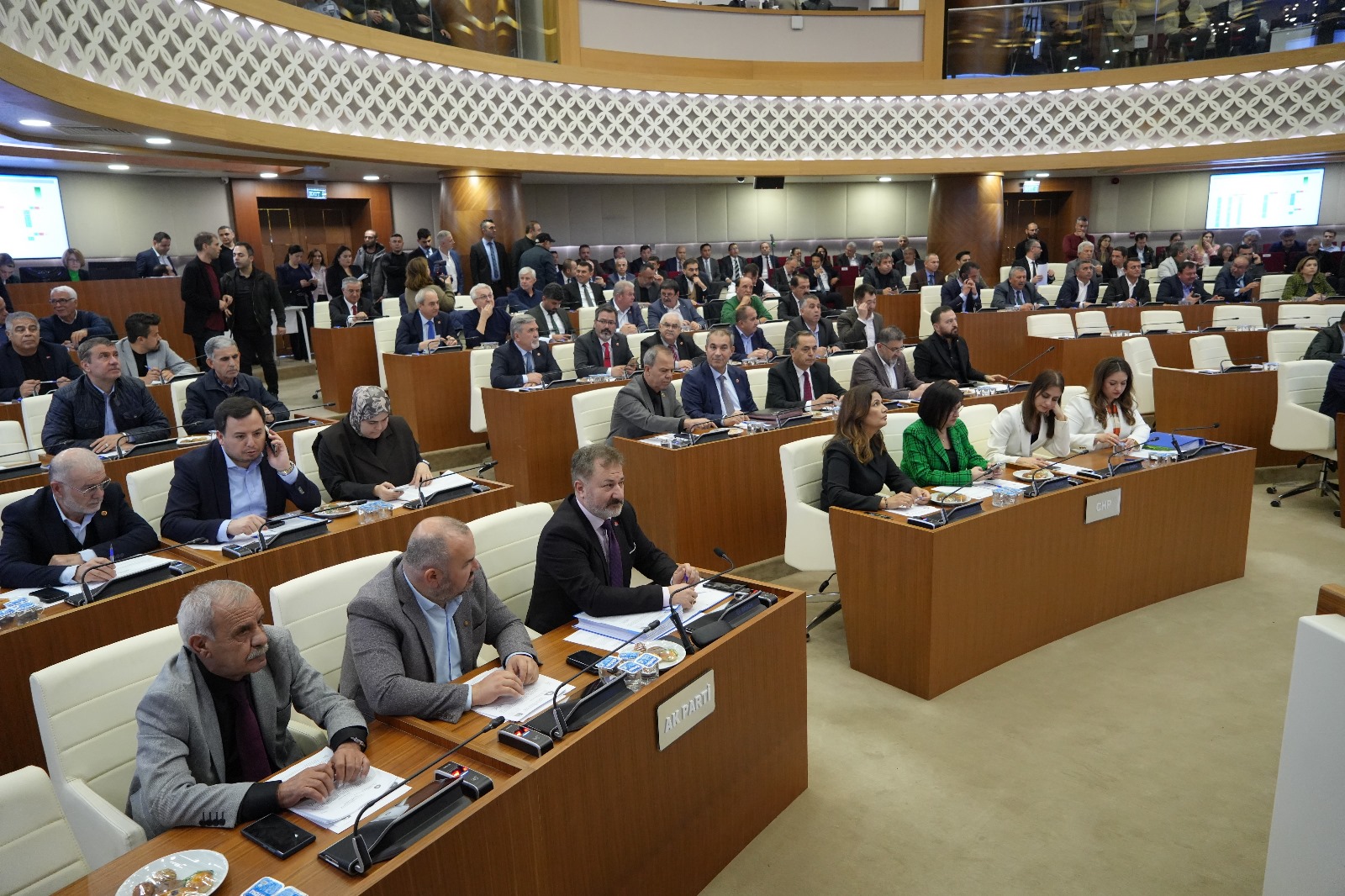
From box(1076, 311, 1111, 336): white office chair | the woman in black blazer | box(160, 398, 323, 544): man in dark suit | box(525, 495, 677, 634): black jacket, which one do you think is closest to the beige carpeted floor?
the woman in black blazer

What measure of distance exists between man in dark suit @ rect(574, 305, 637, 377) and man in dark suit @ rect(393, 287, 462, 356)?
1.18 meters

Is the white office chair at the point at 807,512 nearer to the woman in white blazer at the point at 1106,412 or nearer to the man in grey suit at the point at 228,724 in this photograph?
the woman in white blazer at the point at 1106,412

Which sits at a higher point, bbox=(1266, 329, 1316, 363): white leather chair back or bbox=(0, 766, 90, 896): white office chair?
bbox=(1266, 329, 1316, 363): white leather chair back

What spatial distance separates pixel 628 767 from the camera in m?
2.21

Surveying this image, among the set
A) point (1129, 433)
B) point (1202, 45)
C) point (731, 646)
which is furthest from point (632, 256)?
point (731, 646)

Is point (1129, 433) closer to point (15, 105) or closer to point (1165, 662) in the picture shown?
point (1165, 662)

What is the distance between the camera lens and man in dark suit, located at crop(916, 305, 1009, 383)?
6.62 meters

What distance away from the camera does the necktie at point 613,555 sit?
3031 mm

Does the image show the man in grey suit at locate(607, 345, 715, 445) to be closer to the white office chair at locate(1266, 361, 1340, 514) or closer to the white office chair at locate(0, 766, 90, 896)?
the white office chair at locate(0, 766, 90, 896)

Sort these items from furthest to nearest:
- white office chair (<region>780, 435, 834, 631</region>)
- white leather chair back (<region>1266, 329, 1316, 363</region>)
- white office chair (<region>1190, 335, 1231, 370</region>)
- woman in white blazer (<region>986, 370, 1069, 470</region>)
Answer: white leather chair back (<region>1266, 329, 1316, 363</region>) → white office chair (<region>1190, 335, 1231, 370</region>) → woman in white blazer (<region>986, 370, 1069, 470</region>) → white office chair (<region>780, 435, 834, 631</region>)

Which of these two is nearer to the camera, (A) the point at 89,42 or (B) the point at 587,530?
(B) the point at 587,530

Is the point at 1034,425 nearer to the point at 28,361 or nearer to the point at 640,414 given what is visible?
the point at 640,414

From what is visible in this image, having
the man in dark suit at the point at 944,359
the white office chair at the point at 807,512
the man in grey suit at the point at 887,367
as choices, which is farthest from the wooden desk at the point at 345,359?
the white office chair at the point at 807,512

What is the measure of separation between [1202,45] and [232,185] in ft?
43.4
